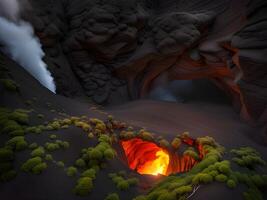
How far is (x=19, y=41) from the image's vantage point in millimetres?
11844

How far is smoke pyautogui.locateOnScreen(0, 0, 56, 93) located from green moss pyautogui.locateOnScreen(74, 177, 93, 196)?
Answer: 322 inches

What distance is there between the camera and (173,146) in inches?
336

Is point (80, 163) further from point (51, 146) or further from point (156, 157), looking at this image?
point (156, 157)

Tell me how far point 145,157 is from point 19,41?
8.16 metres

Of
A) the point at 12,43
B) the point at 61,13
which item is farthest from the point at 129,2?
the point at 12,43

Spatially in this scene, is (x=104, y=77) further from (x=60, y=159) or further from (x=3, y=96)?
(x=60, y=159)

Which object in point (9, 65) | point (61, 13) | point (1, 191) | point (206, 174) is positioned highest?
point (61, 13)

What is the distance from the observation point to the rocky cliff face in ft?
44.6

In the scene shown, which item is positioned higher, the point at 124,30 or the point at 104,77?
the point at 124,30

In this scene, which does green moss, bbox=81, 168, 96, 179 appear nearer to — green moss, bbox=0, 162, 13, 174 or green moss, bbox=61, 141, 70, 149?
green moss, bbox=61, 141, 70, 149

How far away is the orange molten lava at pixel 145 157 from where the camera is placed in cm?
949

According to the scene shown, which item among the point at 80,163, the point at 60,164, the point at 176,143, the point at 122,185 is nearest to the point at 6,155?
the point at 60,164

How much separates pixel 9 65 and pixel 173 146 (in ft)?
22.4

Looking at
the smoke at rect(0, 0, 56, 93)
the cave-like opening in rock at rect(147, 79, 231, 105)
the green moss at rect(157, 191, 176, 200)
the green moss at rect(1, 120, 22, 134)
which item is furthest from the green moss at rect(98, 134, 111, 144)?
the cave-like opening in rock at rect(147, 79, 231, 105)
